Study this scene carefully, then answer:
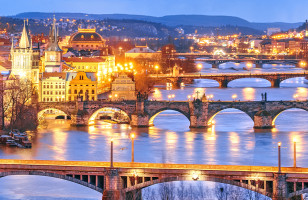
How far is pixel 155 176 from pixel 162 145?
13.0 metres

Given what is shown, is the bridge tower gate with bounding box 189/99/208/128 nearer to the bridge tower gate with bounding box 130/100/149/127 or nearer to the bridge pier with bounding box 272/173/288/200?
the bridge tower gate with bounding box 130/100/149/127

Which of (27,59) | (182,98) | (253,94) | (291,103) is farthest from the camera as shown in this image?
(253,94)

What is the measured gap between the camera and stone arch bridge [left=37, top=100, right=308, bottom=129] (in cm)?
4278

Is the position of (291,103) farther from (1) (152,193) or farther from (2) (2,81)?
(1) (152,193)

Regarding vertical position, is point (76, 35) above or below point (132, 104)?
above

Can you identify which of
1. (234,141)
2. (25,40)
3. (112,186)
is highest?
(25,40)

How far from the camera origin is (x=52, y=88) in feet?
170

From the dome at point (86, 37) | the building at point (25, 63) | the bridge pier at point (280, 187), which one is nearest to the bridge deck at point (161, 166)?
the bridge pier at point (280, 187)

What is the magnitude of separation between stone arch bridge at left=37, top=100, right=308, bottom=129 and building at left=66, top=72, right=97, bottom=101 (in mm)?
7145

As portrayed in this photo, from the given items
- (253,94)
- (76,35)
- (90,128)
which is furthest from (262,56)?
(90,128)

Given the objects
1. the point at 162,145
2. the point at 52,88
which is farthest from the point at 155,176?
the point at 52,88

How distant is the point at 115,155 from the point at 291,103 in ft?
40.3

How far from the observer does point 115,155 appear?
110 feet

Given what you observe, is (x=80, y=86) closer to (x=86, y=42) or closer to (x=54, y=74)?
(x=54, y=74)
